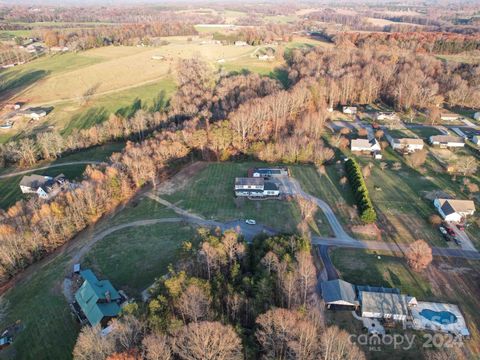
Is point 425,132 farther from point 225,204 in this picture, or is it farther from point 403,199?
point 225,204

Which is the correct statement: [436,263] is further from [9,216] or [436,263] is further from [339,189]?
[9,216]

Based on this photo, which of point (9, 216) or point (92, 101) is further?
point (92, 101)

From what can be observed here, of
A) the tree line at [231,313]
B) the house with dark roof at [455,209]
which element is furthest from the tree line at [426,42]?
the tree line at [231,313]

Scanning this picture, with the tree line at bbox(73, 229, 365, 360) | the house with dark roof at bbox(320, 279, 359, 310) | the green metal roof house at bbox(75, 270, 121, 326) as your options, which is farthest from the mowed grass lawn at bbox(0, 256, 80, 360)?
the house with dark roof at bbox(320, 279, 359, 310)

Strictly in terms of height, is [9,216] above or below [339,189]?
above

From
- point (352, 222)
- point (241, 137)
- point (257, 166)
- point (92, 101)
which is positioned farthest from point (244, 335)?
point (92, 101)

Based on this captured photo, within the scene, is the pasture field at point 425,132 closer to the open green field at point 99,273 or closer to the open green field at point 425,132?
the open green field at point 425,132

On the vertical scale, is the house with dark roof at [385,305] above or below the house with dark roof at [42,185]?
below
